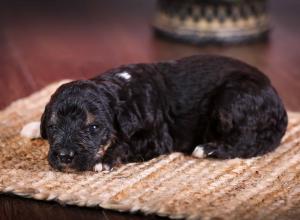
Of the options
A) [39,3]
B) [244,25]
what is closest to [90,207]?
[244,25]

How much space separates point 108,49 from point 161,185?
118 inches

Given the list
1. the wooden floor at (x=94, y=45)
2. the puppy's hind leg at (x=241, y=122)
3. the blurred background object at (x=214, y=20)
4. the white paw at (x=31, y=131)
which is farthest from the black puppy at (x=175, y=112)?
the blurred background object at (x=214, y=20)

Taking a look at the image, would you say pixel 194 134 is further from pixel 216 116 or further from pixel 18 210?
pixel 18 210

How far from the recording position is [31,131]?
3.18 m

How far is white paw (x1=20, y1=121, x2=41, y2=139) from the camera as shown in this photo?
317 cm

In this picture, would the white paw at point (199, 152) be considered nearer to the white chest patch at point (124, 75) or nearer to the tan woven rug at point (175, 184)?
the tan woven rug at point (175, 184)

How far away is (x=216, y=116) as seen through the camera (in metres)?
2.98

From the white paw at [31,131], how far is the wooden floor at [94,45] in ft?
2.60

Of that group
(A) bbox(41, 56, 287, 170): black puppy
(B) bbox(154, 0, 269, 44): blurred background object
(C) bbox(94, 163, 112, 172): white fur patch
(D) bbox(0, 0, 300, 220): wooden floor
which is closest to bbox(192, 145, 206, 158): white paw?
(A) bbox(41, 56, 287, 170): black puppy

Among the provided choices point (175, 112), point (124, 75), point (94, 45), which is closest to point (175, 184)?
point (175, 112)

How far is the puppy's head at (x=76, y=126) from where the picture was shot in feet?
8.71

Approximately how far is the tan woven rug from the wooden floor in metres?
1.10

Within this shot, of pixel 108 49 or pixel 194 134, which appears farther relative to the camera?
pixel 108 49

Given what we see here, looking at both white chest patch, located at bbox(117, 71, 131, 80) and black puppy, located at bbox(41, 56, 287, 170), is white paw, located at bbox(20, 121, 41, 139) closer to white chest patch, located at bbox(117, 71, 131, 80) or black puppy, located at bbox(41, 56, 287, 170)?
black puppy, located at bbox(41, 56, 287, 170)
